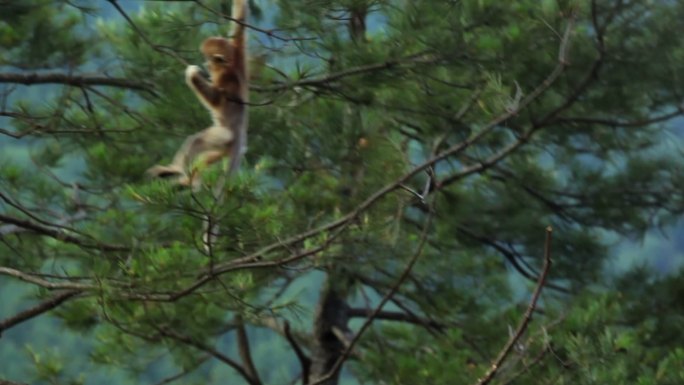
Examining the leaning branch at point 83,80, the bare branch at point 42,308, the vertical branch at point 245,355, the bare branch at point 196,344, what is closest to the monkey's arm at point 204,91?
the leaning branch at point 83,80

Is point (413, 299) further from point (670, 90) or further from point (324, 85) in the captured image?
point (324, 85)

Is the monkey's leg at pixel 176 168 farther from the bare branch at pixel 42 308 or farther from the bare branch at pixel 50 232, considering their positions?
the bare branch at pixel 42 308

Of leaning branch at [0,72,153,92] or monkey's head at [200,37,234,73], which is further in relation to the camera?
monkey's head at [200,37,234,73]

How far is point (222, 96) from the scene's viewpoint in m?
2.79

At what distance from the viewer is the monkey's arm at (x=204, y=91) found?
9.07 feet

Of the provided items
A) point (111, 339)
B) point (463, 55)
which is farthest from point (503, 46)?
point (111, 339)

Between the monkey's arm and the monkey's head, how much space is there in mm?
38

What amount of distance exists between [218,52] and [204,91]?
3.8 inches

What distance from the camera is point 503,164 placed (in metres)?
4.05

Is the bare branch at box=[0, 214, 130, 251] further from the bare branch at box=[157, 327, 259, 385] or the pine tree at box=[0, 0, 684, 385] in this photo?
the bare branch at box=[157, 327, 259, 385]

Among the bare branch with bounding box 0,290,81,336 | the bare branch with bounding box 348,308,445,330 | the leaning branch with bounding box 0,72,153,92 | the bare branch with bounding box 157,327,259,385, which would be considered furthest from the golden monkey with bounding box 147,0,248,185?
the bare branch with bounding box 348,308,445,330

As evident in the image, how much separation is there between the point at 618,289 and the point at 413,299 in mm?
643

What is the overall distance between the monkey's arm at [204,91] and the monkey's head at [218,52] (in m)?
0.04

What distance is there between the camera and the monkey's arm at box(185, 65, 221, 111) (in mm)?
2766
